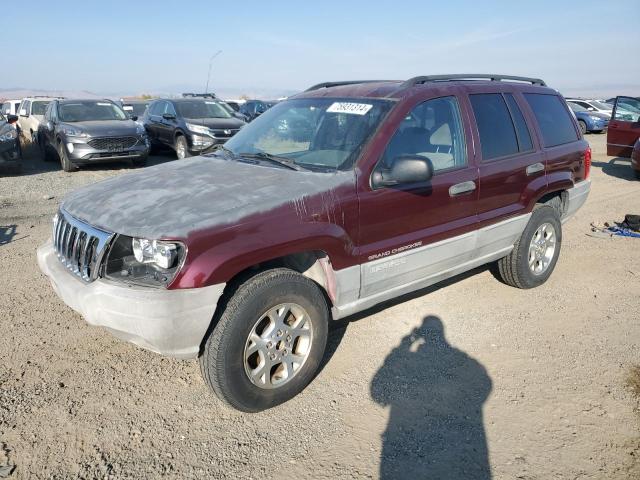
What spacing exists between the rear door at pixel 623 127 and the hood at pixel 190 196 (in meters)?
10.9

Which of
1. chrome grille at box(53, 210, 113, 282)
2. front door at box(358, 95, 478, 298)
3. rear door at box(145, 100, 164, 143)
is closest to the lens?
chrome grille at box(53, 210, 113, 282)

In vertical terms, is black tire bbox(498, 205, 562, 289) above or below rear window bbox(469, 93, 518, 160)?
below

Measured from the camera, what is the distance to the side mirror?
3.14 m

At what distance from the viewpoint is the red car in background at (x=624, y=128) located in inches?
446

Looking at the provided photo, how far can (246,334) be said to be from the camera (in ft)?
9.13

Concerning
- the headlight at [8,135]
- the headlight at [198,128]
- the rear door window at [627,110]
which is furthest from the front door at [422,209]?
the rear door window at [627,110]

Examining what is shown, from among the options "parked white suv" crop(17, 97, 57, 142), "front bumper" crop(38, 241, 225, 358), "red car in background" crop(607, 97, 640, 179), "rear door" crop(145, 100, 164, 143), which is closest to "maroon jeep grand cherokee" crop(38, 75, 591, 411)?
"front bumper" crop(38, 241, 225, 358)

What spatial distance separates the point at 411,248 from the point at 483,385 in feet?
3.39

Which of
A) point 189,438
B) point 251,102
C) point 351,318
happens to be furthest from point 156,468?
point 251,102

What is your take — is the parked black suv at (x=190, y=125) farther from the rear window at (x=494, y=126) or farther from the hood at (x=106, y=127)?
the rear window at (x=494, y=126)

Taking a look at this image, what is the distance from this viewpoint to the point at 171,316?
2561 millimetres

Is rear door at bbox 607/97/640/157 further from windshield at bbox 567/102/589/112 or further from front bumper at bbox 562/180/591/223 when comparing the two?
windshield at bbox 567/102/589/112

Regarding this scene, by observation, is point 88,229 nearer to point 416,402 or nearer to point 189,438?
point 189,438

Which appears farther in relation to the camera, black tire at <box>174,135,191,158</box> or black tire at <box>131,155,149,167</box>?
black tire at <box>174,135,191,158</box>
